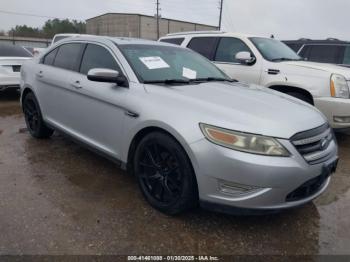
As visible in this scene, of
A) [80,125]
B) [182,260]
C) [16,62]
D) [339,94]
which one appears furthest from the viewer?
[16,62]

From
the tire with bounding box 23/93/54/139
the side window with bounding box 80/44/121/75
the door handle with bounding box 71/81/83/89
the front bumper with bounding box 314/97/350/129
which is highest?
the side window with bounding box 80/44/121/75

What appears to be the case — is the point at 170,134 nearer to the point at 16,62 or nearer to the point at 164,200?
the point at 164,200

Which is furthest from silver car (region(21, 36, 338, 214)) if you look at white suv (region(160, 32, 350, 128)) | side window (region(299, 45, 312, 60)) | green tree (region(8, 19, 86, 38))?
green tree (region(8, 19, 86, 38))

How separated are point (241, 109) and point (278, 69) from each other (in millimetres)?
3204

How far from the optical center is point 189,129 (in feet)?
9.12

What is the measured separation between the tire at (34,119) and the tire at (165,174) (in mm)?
2394

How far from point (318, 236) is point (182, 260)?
1.25m

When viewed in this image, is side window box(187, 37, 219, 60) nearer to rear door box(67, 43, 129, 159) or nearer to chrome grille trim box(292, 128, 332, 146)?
rear door box(67, 43, 129, 159)

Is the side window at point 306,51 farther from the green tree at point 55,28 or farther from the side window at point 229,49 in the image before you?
the green tree at point 55,28

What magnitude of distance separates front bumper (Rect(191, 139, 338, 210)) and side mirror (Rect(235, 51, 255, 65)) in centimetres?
351

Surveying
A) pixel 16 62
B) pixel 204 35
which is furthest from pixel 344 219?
pixel 16 62

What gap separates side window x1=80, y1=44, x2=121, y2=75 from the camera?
12.4 feet

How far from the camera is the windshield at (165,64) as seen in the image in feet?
11.7

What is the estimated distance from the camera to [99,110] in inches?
145
